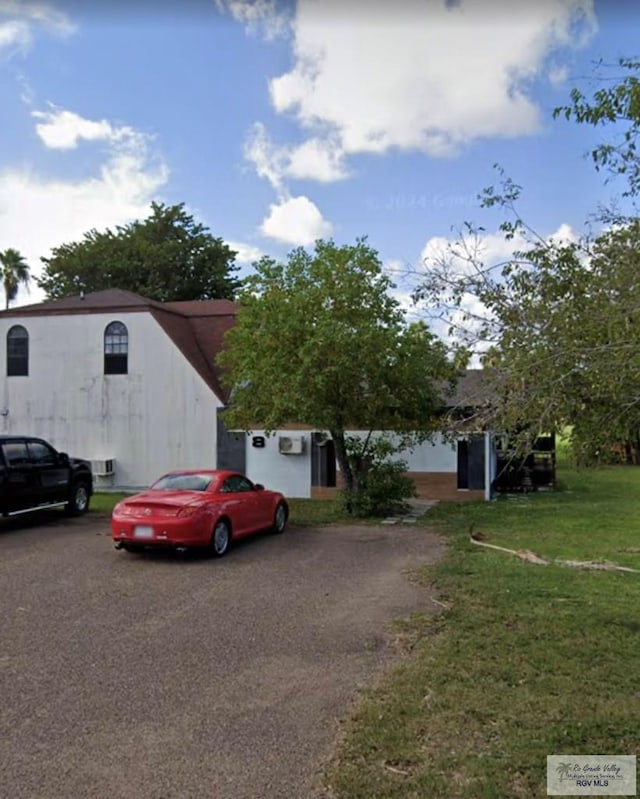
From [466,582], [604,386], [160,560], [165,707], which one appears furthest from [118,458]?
[604,386]

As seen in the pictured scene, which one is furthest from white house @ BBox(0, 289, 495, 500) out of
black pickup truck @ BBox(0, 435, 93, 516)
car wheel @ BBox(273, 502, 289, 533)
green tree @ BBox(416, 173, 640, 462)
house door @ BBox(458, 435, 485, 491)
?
green tree @ BBox(416, 173, 640, 462)

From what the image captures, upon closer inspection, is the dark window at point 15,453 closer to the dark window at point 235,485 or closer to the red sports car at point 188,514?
the red sports car at point 188,514

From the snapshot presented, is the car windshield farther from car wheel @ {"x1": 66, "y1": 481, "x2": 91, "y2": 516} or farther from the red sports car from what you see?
car wheel @ {"x1": 66, "y1": 481, "x2": 91, "y2": 516}

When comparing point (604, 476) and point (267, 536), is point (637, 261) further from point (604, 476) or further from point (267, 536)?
point (604, 476)

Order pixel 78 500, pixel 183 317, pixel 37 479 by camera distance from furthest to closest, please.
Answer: pixel 183 317 < pixel 78 500 < pixel 37 479

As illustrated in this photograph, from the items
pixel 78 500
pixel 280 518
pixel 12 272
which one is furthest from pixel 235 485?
Result: pixel 12 272

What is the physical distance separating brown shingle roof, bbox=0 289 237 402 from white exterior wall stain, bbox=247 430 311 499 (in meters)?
2.02

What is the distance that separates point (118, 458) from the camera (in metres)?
21.5

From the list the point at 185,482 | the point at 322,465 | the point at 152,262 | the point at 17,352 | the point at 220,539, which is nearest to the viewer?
the point at 220,539

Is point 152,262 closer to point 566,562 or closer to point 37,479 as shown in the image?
point 37,479

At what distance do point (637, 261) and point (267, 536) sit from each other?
8930mm

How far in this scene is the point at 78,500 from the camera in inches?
602

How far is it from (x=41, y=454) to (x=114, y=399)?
26.0 feet

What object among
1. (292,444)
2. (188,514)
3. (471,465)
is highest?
(292,444)
